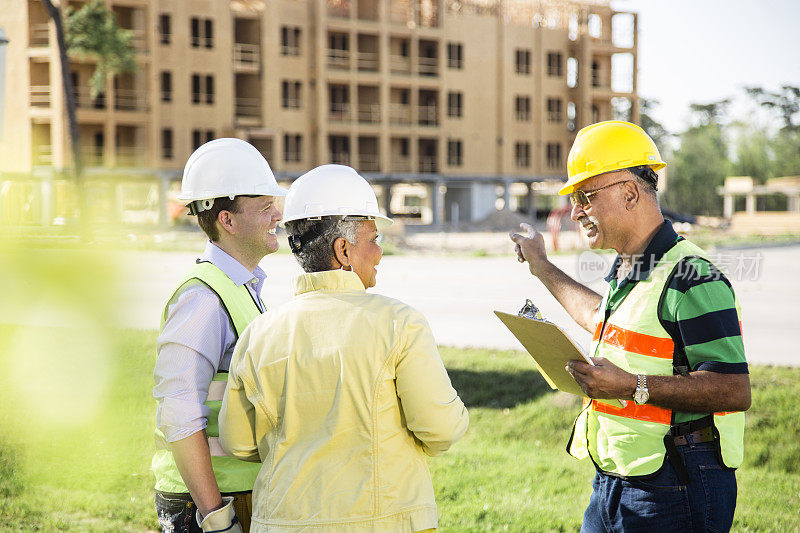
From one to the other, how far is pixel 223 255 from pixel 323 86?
50.4 meters

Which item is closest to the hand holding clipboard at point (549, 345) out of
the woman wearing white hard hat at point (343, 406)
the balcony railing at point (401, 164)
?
the woman wearing white hard hat at point (343, 406)

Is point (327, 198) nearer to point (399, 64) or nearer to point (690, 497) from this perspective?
point (690, 497)

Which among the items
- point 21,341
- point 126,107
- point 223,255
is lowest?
point 21,341

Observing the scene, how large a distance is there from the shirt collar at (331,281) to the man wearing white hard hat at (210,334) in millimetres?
390

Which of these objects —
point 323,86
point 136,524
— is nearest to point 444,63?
point 323,86

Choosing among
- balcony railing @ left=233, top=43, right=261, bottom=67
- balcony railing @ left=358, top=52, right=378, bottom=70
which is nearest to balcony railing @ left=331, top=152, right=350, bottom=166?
balcony railing @ left=358, top=52, right=378, bottom=70

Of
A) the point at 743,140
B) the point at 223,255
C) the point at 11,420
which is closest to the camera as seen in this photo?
the point at 223,255

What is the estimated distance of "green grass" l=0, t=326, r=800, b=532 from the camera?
579 centimetres

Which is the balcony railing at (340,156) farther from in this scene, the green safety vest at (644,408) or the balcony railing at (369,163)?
the green safety vest at (644,408)

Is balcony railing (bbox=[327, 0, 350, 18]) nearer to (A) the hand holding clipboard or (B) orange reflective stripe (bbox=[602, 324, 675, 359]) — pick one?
(A) the hand holding clipboard

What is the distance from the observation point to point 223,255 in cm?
311

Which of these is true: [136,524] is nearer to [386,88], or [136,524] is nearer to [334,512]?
[334,512]

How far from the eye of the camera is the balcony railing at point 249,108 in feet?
170

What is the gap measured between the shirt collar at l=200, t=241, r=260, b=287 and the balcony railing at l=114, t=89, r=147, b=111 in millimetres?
47148
